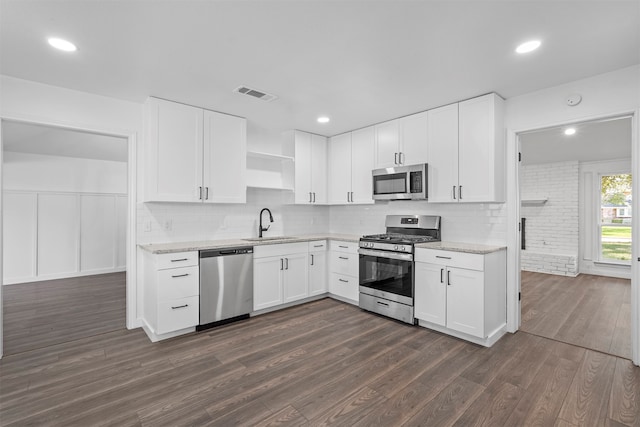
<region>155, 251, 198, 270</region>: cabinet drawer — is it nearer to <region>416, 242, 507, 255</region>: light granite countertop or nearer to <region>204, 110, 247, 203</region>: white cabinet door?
<region>204, 110, 247, 203</region>: white cabinet door

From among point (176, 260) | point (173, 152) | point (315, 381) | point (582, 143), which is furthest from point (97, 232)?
point (582, 143)

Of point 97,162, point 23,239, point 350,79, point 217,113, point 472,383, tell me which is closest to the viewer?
point 472,383

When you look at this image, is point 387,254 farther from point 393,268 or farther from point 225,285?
point 225,285

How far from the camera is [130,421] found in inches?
76.0

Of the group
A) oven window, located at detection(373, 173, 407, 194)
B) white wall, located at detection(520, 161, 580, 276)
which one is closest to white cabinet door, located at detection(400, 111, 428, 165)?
oven window, located at detection(373, 173, 407, 194)

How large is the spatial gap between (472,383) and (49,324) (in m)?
4.47

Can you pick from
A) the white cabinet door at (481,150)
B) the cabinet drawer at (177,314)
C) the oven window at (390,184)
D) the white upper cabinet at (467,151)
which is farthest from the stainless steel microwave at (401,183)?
the cabinet drawer at (177,314)

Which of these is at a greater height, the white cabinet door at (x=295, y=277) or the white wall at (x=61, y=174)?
the white wall at (x=61, y=174)

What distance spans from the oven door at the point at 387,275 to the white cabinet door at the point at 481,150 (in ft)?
3.25

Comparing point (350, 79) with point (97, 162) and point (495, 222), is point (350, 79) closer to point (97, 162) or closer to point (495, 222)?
point (495, 222)

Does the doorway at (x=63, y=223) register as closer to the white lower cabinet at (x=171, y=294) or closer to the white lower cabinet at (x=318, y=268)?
the white lower cabinet at (x=171, y=294)

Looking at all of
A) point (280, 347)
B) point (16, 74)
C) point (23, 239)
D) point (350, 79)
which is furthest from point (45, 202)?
A: point (350, 79)

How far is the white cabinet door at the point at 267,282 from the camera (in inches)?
148

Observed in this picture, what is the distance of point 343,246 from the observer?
4344 millimetres
